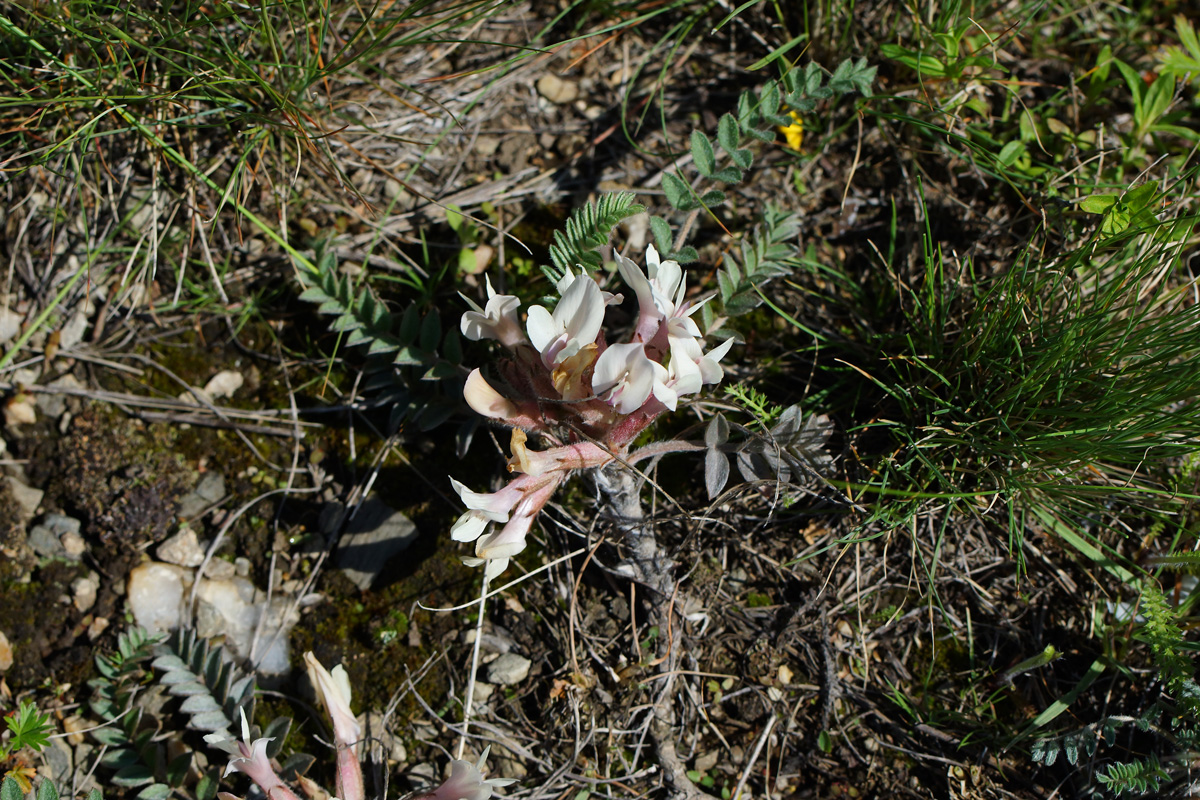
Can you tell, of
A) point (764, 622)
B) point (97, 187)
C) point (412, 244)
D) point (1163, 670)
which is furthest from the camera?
point (412, 244)

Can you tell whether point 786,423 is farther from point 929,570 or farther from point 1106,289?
point 1106,289

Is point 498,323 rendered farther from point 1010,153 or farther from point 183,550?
point 1010,153

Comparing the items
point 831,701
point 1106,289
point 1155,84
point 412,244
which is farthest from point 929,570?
point 412,244

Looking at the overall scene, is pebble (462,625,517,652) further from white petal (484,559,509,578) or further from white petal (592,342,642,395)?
white petal (592,342,642,395)

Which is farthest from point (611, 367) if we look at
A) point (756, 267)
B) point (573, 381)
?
point (756, 267)

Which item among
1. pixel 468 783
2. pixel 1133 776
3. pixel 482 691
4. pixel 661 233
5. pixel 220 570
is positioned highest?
pixel 661 233
